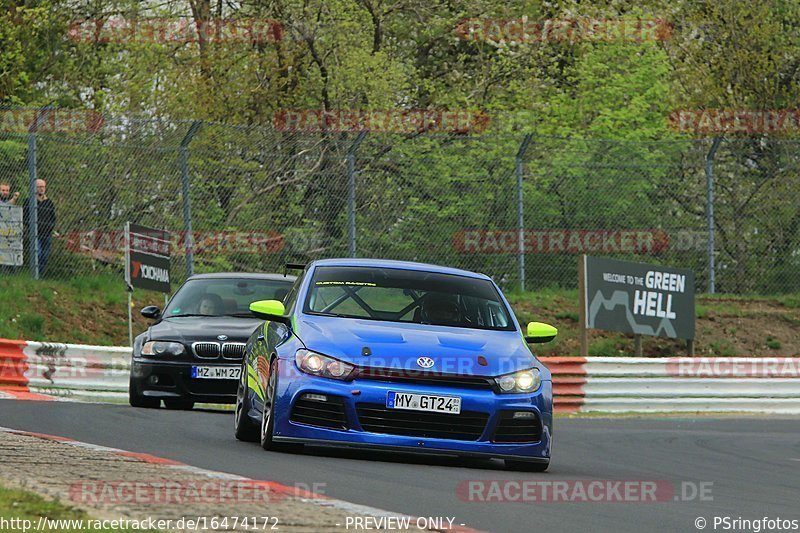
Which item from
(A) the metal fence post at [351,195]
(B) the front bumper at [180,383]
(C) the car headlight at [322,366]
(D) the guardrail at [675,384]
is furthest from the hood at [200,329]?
(A) the metal fence post at [351,195]

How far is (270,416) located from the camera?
33.4 ft

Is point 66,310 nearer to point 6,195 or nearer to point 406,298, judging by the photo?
point 6,195

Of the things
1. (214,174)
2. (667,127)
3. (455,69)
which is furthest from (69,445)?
(455,69)

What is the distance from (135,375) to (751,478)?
22.1ft

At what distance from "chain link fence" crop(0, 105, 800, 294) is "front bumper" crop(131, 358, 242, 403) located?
23.6ft

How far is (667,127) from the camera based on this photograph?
32.9 meters

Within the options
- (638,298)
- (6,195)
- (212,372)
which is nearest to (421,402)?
(212,372)

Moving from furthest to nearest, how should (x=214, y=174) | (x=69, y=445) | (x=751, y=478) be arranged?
(x=214, y=174)
(x=751, y=478)
(x=69, y=445)

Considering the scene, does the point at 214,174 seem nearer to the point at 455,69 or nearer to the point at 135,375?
the point at 135,375

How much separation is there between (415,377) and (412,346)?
0.24 m

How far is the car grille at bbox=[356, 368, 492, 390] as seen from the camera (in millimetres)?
9789

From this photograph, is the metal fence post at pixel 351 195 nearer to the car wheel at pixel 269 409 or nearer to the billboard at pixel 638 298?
the billboard at pixel 638 298

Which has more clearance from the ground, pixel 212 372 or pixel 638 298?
pixel 212 372

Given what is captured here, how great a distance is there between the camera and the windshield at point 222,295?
638 inches
